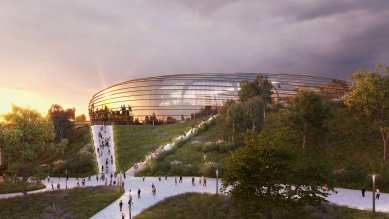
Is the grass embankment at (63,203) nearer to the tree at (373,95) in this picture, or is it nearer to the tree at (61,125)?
the tree at (373,95)

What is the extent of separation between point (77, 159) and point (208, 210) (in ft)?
136

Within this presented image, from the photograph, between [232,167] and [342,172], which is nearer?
[232,167]

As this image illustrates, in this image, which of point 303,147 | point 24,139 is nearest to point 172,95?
point 303,147

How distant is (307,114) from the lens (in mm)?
51312

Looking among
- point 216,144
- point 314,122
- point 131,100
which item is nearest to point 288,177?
point 314,122

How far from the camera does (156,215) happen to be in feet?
107

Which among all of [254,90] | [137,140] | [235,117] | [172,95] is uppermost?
[172,95]

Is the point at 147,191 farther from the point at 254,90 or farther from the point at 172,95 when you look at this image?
the point at 172,95

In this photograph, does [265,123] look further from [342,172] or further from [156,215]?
[156,215]

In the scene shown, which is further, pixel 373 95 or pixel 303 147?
pixel 303 147

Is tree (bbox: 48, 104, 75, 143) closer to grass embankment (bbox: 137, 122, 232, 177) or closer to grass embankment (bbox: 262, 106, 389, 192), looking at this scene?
grass embankment (bbox: 137, 122, 232, 177)

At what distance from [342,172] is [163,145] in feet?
123

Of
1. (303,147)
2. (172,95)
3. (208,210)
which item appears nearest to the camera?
(208,210)

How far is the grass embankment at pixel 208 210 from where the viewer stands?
29.8 metres
